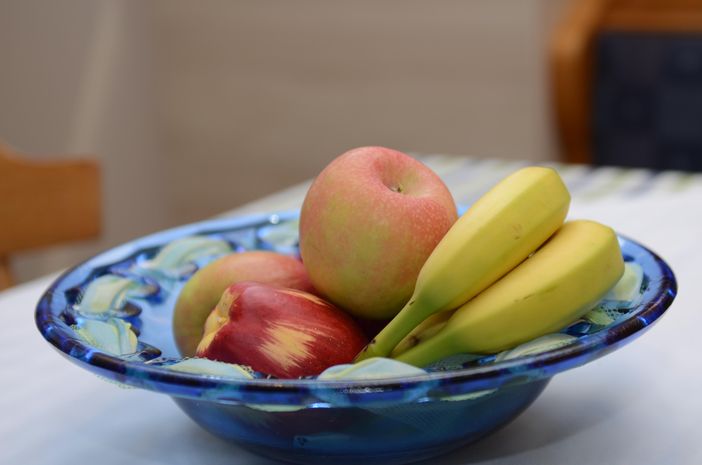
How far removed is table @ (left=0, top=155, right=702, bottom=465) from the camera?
1.50ft

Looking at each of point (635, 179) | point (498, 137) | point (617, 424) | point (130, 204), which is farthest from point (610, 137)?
point (617, 424)

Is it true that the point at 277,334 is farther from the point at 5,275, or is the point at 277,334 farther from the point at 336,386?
the point at 5,275

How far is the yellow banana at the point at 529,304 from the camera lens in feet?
1.36

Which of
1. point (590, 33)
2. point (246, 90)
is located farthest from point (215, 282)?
point (246, 90)

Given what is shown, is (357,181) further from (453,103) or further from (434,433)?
(453,103)

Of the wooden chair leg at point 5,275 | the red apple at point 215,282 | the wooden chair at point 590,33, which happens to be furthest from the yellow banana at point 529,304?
the wooden chair at point 590,33

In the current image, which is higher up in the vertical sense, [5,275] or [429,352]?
[429,352]

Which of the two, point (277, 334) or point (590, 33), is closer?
point (277, 334)

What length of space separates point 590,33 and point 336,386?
5.43 feet

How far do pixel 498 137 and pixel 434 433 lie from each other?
1.63 metres

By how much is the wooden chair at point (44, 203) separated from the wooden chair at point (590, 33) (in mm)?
1098

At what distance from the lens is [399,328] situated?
0.43 metres

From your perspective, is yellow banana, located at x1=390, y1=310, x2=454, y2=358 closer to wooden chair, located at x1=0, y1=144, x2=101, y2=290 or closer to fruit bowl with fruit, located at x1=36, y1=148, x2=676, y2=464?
fruit bowl with fruit, located at x1=36, y1=148, x2=676, y2=464

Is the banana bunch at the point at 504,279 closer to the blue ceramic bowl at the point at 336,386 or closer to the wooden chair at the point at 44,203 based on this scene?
the blue ceramic bowl at the point at 336,386
